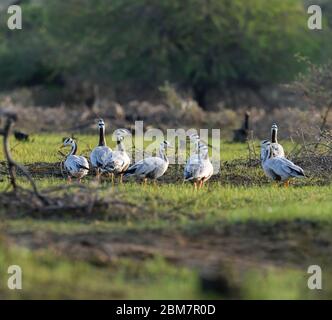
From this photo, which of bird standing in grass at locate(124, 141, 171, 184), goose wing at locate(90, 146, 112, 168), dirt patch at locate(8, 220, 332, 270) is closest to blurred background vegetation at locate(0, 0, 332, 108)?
goose wing at locate(90, 146, 112, 168)

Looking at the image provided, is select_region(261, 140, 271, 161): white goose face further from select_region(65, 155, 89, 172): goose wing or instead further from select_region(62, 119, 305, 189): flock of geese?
select_region(65, 155, 89, 172): goose wing

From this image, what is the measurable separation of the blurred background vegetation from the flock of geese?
2060 centimetres

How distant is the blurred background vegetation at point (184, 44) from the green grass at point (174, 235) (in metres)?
22.7

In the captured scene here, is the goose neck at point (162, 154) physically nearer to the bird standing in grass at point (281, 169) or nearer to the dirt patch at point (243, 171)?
the dirt patch at point (243, 171)

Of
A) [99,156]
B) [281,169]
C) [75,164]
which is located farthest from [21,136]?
[281,169]

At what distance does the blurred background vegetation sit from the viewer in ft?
113

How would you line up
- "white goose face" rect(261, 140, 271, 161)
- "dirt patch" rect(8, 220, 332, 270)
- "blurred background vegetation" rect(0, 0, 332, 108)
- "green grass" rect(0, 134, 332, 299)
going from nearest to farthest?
"green grass" rect(0, 134, 332, 299), "dirt patch" rect(8, 220, 332, 270), "white goose face" rect(261, 140, 271, 161), "blurred background vegetation" rect(0, 0, 332, 108)

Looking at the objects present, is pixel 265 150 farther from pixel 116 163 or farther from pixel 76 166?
pixel 76 166

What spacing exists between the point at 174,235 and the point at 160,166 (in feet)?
13.2

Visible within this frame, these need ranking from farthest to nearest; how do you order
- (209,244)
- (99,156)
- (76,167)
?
1. (99,156)
2. (76,167)
3. (209,244)

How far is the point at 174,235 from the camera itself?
882cm

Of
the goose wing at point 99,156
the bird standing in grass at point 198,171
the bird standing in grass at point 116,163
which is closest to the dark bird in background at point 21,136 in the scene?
the goose wing at point 99,156

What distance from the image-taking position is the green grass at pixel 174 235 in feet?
24.6
